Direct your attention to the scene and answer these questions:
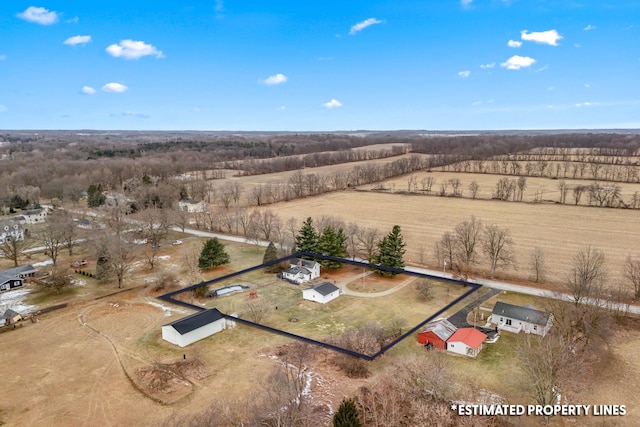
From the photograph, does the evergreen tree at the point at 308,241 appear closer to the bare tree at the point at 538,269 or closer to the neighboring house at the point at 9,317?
the bare tree at the point at 538,269

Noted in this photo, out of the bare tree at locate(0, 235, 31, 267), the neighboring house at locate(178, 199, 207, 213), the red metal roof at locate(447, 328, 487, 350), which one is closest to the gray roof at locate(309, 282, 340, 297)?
the red metal roof at locate(447, 328, 487, 350)

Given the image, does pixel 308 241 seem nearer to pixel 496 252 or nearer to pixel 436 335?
pixel 496 252

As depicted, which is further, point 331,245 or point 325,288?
point 331,245

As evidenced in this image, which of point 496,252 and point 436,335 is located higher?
point 496,252

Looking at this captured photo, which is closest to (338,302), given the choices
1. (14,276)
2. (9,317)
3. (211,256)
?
(211,256)

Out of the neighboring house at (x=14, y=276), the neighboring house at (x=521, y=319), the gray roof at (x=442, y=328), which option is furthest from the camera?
Answer: the neighboring house at (x=14, y=276)

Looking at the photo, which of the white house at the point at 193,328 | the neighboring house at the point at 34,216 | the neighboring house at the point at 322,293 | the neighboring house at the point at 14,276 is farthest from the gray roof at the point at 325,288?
the neighboring house at the point at 34,216

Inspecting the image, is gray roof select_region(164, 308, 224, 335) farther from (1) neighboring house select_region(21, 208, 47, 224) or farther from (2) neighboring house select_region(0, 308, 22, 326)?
(1) neighboring house select_region(21, 208, 47, 224)

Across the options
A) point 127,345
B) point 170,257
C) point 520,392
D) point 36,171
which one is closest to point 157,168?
point 36,171
